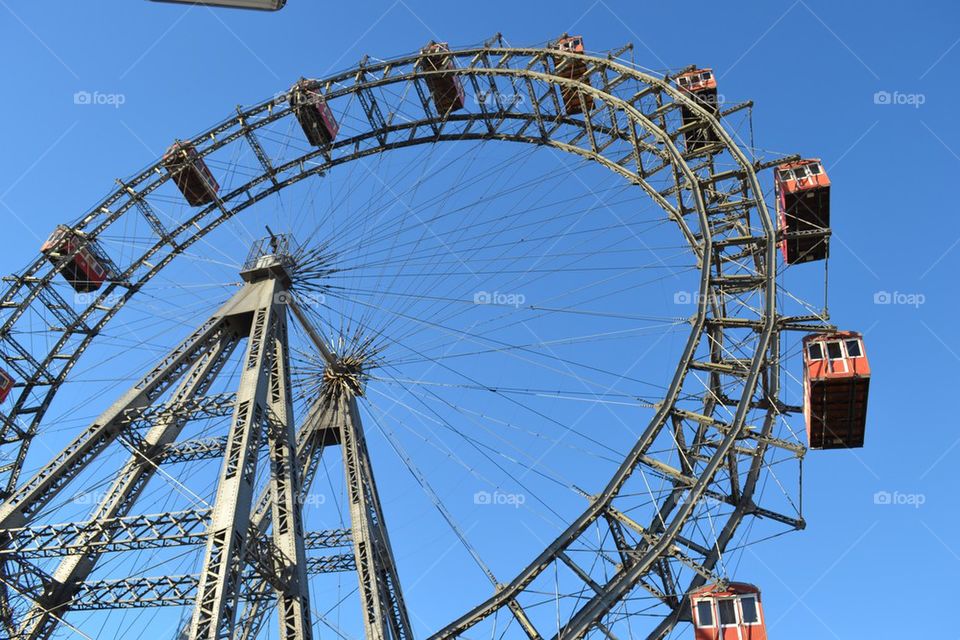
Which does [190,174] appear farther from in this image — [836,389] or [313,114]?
[836,389]

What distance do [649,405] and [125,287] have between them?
17.6 meters

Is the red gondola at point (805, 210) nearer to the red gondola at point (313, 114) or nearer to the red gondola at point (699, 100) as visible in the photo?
the red gondola at point (699, 100)

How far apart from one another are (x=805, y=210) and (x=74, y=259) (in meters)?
21.3

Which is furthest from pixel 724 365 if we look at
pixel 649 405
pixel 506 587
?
pixel 506 587

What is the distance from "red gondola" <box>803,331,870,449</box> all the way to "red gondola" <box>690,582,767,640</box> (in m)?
4.31

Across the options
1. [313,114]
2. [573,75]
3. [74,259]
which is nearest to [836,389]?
[573,75]

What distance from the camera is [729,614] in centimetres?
1773

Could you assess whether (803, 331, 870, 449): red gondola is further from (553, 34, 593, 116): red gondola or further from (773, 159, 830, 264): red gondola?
(553, 34, 593, 116): red gondola

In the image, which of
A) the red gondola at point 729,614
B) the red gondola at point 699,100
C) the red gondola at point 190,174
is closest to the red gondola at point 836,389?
the red gondola at point 729,614

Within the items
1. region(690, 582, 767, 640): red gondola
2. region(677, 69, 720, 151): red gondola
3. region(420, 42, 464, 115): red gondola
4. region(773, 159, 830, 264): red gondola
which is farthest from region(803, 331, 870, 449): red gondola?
region(420, 42, 464, 115): red gondola

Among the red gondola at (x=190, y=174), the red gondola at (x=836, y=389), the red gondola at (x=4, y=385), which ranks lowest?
the red gondola at (x=836, y=389)

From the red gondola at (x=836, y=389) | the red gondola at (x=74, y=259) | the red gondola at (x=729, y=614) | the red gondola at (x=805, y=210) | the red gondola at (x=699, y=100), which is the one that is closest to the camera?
the red gondola at (x=729, y=614)

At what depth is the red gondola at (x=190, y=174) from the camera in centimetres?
2958

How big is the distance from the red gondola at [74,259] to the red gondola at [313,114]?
25.3 feet
